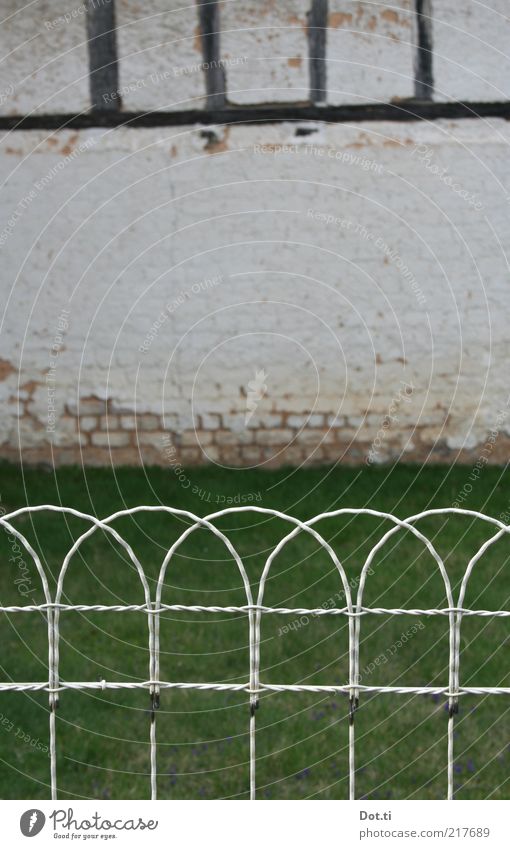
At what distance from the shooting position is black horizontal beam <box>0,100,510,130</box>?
7555 mm

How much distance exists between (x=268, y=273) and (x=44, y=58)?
2385mm

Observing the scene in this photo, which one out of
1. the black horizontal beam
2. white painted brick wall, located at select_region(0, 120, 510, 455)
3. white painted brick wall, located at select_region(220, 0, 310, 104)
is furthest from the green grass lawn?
white painted brick wall, located at select_region(220, 0, 310, 104)

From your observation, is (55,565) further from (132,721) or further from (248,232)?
(248,232)

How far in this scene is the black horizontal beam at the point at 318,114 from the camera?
24.8 ft

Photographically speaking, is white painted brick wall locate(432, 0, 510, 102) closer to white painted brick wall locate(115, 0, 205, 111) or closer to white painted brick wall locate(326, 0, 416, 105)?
white painted brick wall locate(326, 0, 416, 105)

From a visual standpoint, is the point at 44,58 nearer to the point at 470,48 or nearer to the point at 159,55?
the point at 159,55

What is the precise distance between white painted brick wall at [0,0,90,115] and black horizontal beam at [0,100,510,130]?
30 cm

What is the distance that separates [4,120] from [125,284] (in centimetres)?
155

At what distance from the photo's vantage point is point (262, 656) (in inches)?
178

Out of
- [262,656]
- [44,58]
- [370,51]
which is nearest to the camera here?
[262,656]

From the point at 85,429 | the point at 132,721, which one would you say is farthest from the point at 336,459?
the point at 132,721

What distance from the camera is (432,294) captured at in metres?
7.76

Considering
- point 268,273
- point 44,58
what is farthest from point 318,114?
point 44,58

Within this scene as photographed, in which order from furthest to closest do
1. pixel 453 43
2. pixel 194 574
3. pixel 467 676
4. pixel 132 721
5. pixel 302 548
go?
pixel 453 43, pixel 302 548, pixel 194 574, pixel 467 676, pixel 132 721
